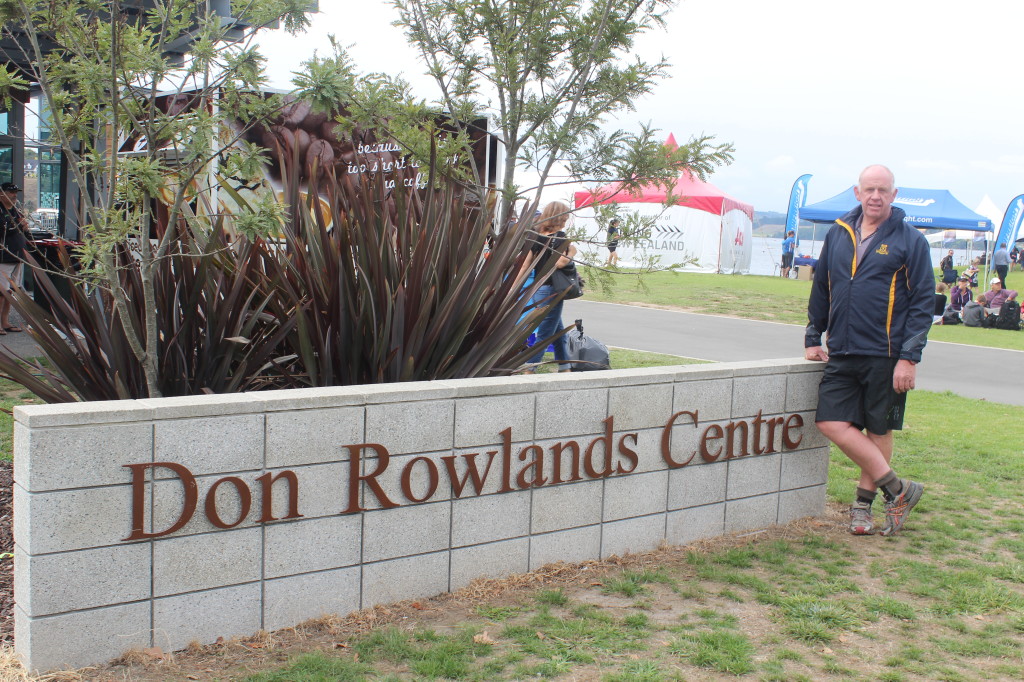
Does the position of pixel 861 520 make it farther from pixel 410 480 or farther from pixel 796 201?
pixel 796 201

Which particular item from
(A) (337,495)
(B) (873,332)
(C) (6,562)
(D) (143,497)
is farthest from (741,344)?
(D) (143,497)

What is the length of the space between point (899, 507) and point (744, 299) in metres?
16.5

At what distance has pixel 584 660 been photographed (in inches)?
134

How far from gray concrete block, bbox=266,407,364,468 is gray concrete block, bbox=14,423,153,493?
434 mm

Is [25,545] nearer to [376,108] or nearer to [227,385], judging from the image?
[227,385]

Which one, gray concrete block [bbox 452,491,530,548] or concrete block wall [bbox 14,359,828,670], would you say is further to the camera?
gray concrete block [bbox 452,491,530,548]

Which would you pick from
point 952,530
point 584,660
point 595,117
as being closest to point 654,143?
point 595,117

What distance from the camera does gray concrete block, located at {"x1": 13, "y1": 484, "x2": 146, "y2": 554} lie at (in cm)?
299

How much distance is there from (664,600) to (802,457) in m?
1.59

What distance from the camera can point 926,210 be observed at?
86.0 feet

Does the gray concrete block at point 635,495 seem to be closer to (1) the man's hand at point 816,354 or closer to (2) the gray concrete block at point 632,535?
(2) the gray concrete block at point 632,535

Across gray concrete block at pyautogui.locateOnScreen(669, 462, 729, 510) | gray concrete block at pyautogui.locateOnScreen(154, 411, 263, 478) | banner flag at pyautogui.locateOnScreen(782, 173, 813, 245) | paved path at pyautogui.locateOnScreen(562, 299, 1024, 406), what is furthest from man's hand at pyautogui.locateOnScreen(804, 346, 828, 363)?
banner flag at pyautogui.locateOnScreen(782, 173, 813, 245)

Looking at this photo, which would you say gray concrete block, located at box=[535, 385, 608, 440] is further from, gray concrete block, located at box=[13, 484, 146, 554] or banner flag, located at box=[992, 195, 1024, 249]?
banner flag, located at box=[992, 195, 1024, 249]

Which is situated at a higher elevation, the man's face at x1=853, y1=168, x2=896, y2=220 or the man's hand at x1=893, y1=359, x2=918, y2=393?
the man's face at x1=853, y1=168, x2=896, y2=220
